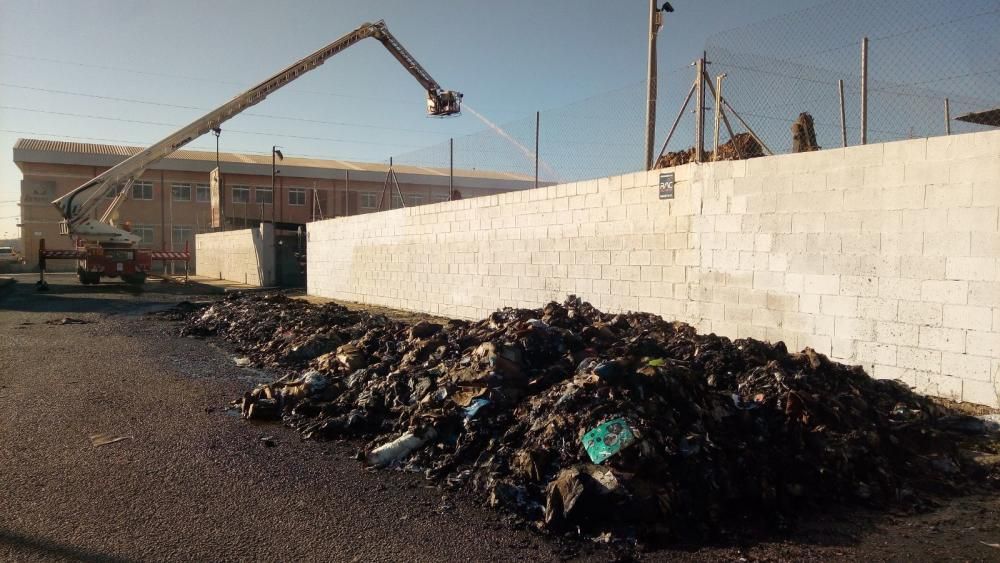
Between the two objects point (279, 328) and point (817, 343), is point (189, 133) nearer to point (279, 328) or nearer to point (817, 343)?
point (279, 328)

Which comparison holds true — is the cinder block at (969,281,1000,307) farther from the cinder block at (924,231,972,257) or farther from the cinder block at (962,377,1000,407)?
the cinder block at (962,377,1000,407)

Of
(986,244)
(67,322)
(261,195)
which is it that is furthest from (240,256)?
(986,244)

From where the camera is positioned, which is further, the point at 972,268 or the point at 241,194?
the point at 241,194

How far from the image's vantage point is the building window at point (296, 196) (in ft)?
148

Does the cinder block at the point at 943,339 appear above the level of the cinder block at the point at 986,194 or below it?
below

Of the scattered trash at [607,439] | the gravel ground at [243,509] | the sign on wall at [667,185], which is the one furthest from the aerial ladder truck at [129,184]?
the scattered trash at [607,439]

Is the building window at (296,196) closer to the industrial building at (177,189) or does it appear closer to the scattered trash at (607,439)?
the industrial building at (177,189)

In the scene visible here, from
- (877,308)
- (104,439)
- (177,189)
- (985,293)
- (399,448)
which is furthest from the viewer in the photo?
(177,189)

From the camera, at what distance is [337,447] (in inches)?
199

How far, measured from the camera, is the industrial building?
41094 millimetres

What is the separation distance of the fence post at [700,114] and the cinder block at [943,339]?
3.31 metres

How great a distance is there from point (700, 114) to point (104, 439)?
7.43 metres

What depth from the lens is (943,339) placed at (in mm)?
5523

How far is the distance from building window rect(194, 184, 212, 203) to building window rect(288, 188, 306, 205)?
5878 mm
